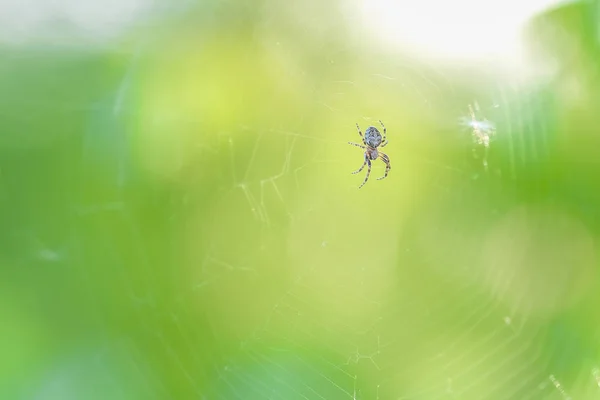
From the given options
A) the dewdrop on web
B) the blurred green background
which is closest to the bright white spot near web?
the blurred green background

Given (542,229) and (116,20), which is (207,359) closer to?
(116,20)

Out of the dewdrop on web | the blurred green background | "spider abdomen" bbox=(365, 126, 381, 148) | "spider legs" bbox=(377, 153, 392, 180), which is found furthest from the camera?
"spider abdomen" bbox=(365, 126, 381, 148)

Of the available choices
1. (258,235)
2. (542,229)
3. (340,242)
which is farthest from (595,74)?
(258,235)

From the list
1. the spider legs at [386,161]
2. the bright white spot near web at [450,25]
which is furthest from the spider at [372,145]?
A: the bright white spot near web at [450,25]

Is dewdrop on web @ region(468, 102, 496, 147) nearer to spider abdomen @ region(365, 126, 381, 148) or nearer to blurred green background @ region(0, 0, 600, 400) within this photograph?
blurred green background @ region(0, 0, 600, 400)

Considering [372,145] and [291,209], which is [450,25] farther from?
[291,209]

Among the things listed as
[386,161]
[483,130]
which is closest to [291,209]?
[386,161]

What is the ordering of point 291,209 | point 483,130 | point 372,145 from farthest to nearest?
point 372,145, point 291,209, point 483,130
